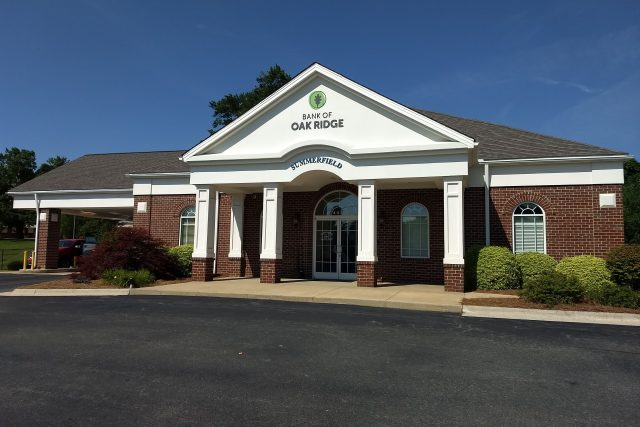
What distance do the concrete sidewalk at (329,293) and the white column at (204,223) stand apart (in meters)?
1.22

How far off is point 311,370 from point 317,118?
35.5 ft

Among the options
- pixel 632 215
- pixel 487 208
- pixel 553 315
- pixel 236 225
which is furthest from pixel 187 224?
pixel 632 215

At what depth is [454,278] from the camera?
13.0m

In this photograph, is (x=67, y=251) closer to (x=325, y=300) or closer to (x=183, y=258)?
(x=183, y=258)

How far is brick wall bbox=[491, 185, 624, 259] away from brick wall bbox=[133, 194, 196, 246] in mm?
12289

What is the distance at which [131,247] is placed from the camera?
50.7ft

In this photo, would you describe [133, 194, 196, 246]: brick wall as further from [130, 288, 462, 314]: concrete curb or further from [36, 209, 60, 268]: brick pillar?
[130, 288, 462, 314]: concrete curb

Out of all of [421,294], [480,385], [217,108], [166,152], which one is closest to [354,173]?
[421,294]

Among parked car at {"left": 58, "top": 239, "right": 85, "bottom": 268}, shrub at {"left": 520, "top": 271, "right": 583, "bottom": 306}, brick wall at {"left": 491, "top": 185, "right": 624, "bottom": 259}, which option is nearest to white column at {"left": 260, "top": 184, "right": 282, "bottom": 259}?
brick wall at {"left": 491, "top": 185, "right": 624, "bottom": 259}

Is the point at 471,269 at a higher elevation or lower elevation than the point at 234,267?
higher

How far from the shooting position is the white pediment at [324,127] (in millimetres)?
14180

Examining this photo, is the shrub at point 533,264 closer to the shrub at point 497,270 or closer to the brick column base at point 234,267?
the shrub at point 497,270

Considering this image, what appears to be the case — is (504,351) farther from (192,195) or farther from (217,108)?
(217,108)

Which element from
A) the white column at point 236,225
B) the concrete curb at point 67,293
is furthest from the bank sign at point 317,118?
the concrete curb at point 67,293
